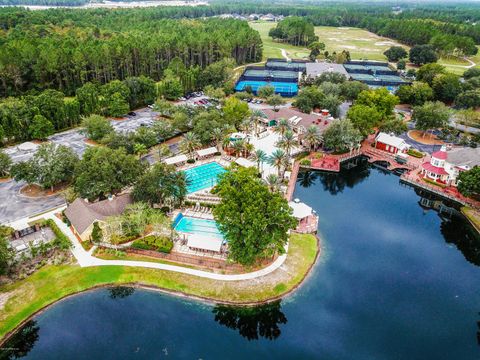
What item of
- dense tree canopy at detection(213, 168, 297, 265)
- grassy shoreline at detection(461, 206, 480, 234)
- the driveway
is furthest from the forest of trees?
grassy shoreline at detection(461, 206, 480, 234)

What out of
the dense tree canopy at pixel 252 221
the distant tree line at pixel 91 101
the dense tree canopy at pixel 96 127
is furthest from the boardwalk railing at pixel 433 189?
the distant tree line at pixel 91 101

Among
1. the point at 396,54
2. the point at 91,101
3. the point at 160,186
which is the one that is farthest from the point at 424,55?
the point at 160,186

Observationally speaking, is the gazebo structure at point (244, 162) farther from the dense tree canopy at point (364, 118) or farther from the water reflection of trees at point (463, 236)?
the water reflection of trees at point (463, 236)

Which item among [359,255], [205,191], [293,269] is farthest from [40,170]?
[359,255]

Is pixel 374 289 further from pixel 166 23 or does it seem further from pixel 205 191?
pixel 166 23

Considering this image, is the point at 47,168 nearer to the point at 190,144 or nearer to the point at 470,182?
the point at 190,144

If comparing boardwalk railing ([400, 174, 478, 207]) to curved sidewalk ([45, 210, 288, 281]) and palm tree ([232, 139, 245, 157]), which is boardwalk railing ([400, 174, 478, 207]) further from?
curved sidewalk ([45, 210, 288, 281])
